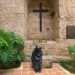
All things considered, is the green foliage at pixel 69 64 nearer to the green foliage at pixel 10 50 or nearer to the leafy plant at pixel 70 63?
the leafy plant at pixel 70 63

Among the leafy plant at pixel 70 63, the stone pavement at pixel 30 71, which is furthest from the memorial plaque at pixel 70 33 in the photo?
the stone pavement at pixel 30 71

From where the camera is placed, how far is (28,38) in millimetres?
5523

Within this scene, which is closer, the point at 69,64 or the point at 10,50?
the point at 10,50

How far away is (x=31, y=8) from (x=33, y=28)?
0.48 meters

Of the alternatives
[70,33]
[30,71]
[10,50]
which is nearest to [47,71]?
[30,71]

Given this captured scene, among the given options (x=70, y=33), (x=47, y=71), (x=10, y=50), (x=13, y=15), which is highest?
(x=13, y=15)

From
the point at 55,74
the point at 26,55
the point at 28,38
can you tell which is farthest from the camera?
the point at 28,38

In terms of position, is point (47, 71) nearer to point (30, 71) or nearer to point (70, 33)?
point (30, 71)

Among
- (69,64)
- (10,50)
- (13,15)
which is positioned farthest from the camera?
(13,15)

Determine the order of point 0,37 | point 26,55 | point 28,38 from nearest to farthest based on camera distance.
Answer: point 0,37, point 26,55, point 28,38

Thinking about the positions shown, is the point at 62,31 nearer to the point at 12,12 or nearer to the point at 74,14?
the point at 74,14

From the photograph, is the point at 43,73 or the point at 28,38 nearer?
the point at 43,73

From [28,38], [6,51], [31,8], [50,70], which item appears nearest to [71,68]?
[50,70]

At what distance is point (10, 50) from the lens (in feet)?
13.7
